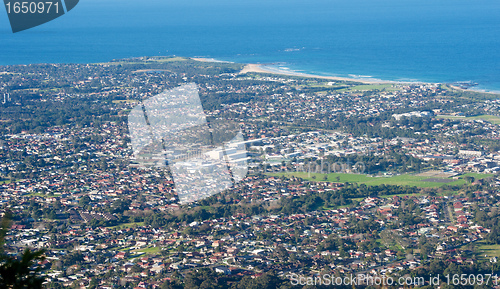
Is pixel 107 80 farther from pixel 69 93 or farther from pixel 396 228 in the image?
pixel 396 228

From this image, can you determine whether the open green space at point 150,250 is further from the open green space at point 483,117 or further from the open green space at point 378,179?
the open green space at point 483,117

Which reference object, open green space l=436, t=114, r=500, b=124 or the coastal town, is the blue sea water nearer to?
open green space l=436, t=114, r=500, b=124

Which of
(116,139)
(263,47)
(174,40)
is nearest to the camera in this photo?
(116,139)

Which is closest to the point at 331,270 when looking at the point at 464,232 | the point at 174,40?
the point at 464,232

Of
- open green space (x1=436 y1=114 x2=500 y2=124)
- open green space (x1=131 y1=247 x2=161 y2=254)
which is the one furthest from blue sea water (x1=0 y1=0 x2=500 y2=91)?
open green space (x1=131 y1=247 x2=161 y2=254)

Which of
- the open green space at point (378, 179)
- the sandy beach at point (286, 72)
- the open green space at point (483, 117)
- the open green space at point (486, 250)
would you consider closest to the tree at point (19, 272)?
the open green space at point (486, 250)

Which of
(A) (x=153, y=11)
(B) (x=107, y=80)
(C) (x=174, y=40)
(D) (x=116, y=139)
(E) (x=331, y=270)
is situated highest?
(A) (x=153, y=11)

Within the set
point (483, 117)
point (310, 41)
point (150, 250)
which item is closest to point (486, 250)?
point (150, 250)
